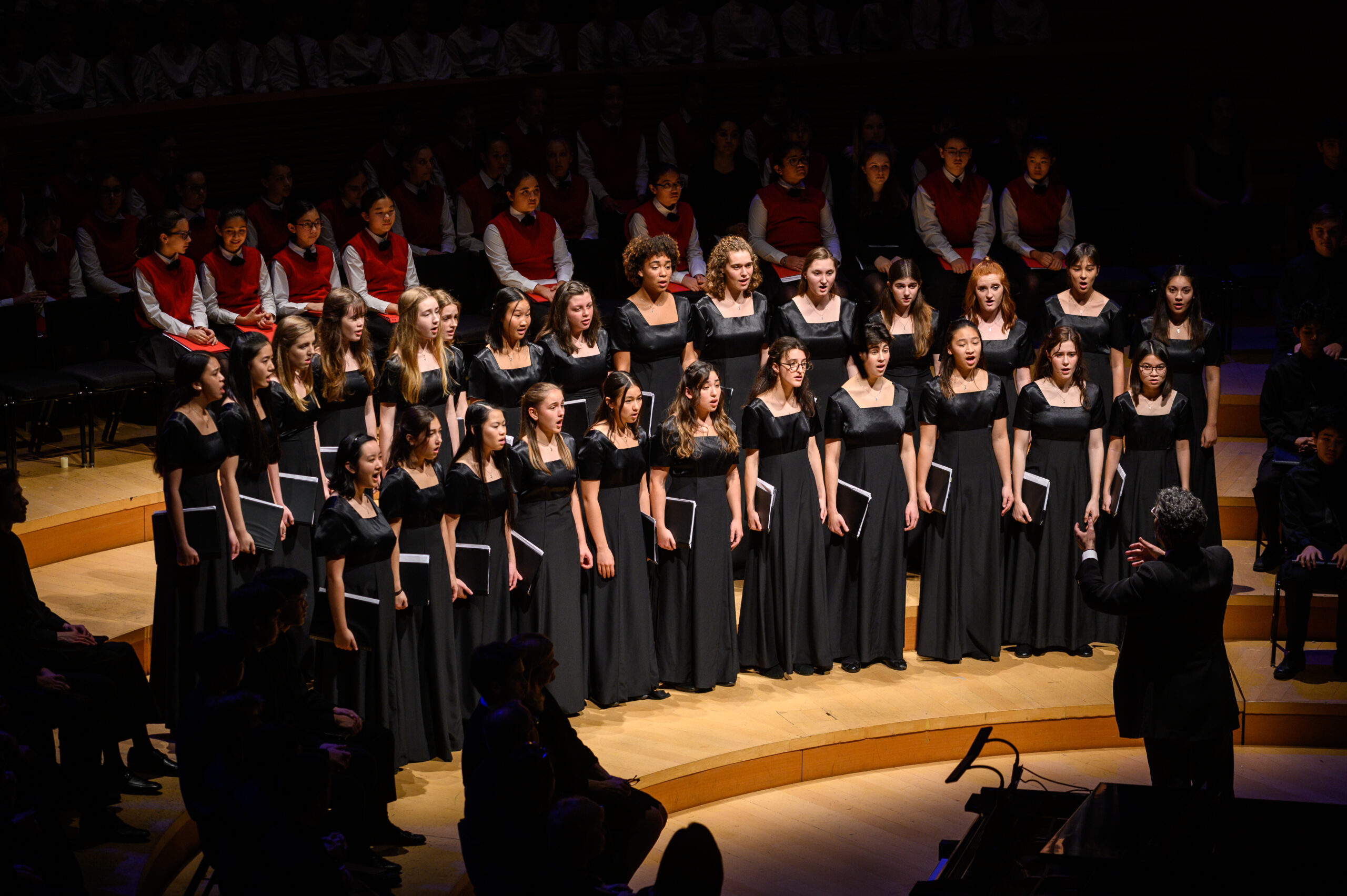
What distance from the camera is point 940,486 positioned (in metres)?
5.54

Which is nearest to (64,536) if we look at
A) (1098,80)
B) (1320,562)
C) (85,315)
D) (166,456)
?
(85,315)

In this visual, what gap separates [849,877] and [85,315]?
3.95 meters

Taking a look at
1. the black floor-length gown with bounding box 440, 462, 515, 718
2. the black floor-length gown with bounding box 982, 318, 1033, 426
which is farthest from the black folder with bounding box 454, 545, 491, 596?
the black floor-length gown with bounding box 982, 318, 1033, 426

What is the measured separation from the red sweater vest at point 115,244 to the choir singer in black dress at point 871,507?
10.8ft

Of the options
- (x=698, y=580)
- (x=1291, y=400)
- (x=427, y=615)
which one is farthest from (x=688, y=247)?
(x=1291, y=400)

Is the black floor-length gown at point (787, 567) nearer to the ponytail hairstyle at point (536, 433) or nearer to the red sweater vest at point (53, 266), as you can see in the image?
the ponytail hairstyle at point (536, 433)

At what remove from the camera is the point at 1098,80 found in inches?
342

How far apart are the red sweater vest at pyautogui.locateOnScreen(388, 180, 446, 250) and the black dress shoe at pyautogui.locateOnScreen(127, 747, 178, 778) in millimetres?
3151

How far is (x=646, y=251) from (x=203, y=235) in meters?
2.26

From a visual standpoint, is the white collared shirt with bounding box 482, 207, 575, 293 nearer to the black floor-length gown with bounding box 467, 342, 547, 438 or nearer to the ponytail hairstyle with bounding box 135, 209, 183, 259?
the black floor-length gown with bounding box 467, 342, 547, 438

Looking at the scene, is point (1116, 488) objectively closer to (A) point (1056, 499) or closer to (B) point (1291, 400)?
(A) point (1056, 499)

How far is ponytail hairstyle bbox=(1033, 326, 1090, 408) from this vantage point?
5.45 metres

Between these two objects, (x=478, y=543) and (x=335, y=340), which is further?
(x=335, y=340)

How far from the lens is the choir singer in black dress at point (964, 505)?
548cm
